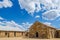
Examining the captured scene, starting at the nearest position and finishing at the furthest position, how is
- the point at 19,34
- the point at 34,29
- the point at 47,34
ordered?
1. the point at 47,34
2. the point at 34,29
3. the point at 19,34

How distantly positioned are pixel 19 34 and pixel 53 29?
7812 mm

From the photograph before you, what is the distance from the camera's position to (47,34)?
34062mm

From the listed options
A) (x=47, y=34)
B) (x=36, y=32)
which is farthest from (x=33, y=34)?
(x=47, y=34)

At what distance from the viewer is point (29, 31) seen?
3728 centimetres

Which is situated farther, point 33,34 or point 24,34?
point 24,34

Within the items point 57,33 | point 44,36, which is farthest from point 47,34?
point 57,33

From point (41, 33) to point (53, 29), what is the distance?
2.42 m

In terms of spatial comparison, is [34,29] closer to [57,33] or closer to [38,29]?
[38,29]

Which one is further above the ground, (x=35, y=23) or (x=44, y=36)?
(x=35, y=23)

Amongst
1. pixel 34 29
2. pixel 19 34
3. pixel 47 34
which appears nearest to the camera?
pixel 47 34

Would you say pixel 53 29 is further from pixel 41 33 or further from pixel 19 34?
pixel 19 34

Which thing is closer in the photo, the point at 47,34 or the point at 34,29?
the point at 47,34

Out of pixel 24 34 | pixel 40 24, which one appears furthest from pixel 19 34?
pixel 40 24

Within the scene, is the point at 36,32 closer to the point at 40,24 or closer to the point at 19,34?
the point at 40,24
